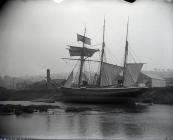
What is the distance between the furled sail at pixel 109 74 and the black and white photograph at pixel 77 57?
0.02 m

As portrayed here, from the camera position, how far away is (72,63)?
351cm

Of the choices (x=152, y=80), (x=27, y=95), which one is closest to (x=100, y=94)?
(x=152, y=80)

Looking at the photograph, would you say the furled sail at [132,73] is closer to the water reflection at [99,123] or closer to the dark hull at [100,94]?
the dark hull at [100,94]

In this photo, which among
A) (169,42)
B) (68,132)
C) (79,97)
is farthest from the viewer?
(79,97)

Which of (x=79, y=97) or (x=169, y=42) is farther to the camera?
(x=79, y=97)

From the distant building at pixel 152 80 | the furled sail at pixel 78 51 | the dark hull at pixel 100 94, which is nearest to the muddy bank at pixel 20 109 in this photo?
the dark hull at pixel 100 94

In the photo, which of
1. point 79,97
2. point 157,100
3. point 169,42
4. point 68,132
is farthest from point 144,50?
point 68,132

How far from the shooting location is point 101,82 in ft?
12.4

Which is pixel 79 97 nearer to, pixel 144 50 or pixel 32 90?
pixel 32 90

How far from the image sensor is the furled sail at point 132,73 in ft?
11.1

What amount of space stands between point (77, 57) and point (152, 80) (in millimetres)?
807

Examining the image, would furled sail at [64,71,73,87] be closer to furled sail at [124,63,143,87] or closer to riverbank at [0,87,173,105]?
riverbank at [0,87,173,105]

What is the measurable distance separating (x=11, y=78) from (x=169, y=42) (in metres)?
1.63

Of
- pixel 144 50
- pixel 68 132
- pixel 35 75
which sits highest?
pixel 144 50
